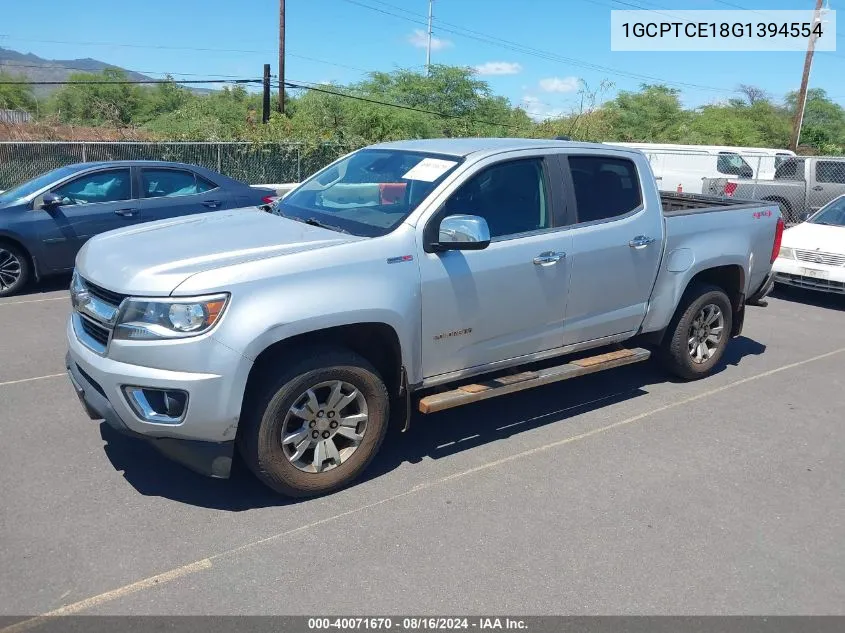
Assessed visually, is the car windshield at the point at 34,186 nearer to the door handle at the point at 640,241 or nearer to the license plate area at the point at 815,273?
the door handle at the point at 640,241

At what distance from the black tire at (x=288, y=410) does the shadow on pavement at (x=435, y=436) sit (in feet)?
0.60

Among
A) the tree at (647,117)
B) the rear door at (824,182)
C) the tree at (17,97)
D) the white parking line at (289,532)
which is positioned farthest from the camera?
Result: the tree at (17,97)

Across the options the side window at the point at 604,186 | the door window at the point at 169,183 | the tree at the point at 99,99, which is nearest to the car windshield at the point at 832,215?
the side window at the point at 604,186

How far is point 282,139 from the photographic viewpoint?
21.1 metres

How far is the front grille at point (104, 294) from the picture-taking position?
3.73 m

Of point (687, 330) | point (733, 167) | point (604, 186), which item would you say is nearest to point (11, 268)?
point (604, 186)

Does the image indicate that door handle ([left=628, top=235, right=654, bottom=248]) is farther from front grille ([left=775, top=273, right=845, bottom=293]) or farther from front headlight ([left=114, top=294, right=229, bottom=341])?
front grille ([left=775, top=273, right=845, bottom=293])

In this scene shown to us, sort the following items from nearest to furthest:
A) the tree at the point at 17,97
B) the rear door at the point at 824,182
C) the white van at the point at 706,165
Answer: the rear door at the point at 824,182, the white van at the point at 706,165, the tree at the point at 17,97

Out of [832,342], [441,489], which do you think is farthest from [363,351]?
[832,342]

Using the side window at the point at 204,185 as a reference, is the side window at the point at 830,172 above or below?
above

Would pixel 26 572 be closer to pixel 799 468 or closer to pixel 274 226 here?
pixel 274 226

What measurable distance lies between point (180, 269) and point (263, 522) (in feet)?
4.42

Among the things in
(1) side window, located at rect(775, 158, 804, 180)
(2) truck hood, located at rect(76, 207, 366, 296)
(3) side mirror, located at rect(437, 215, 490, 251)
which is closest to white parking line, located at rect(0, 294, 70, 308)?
(2) truck hood, located at rect(76, 207, 366, 296)

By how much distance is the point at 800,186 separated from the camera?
650 inches
